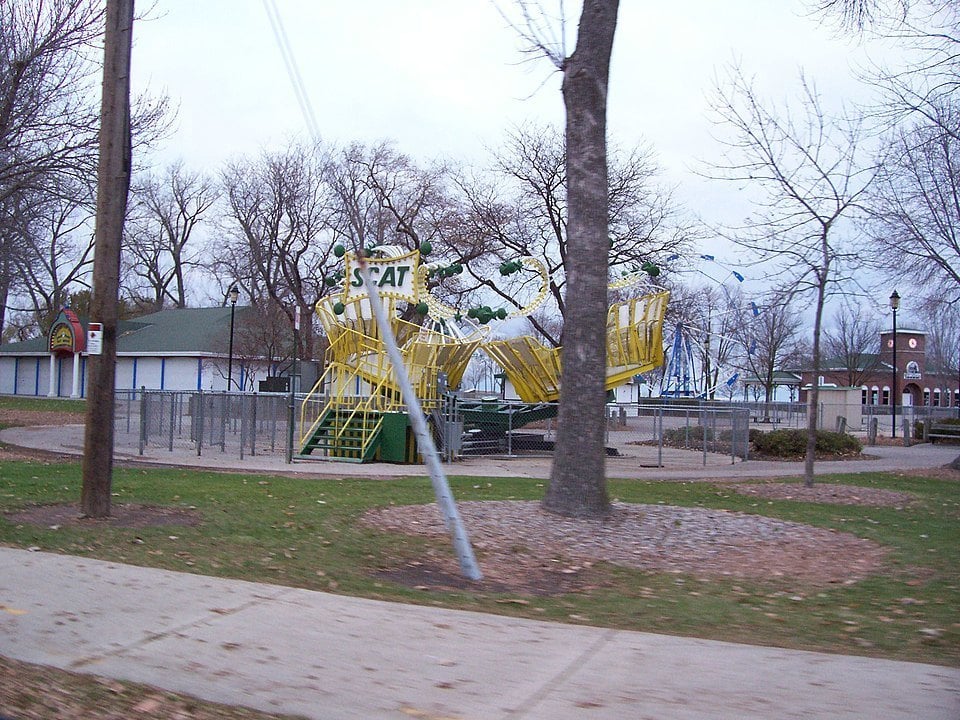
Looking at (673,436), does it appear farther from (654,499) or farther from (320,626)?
(320,626)

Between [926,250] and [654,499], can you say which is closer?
[654,499]

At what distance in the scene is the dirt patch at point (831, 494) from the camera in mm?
15148

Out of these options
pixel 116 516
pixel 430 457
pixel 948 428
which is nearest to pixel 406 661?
pixel 430 457

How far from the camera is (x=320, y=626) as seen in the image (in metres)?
6.65

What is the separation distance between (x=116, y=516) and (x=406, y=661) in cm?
647

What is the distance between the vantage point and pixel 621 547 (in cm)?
974

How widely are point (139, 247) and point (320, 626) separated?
5677 centimetres

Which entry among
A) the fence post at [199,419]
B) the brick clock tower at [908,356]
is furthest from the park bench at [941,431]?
the brick clock tower at [908,356]

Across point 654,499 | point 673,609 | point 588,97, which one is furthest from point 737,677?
point 654,499

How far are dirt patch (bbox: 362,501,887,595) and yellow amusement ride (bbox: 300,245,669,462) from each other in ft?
32.4

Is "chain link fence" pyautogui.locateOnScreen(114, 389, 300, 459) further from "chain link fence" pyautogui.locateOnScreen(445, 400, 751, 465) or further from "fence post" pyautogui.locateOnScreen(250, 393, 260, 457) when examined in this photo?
"chain link fence" pyautogui.locateOnScreen(445, 400, 751, 465)

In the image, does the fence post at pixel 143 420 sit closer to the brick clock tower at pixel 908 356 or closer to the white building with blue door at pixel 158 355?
the white building with blue door at pixel 158 355

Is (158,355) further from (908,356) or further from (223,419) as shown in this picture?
(908,356)

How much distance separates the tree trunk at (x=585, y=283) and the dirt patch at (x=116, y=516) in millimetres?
4410
